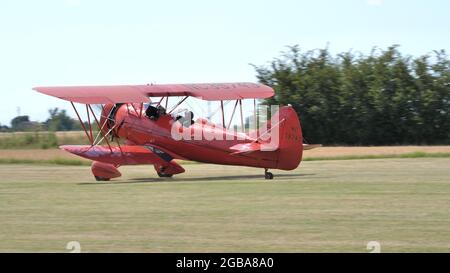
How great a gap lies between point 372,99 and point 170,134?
22238 mm

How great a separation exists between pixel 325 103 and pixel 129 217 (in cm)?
3131

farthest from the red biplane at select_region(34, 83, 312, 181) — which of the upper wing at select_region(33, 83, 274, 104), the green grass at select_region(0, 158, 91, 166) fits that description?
the green grass at select_region(0, 158, 91, 166)

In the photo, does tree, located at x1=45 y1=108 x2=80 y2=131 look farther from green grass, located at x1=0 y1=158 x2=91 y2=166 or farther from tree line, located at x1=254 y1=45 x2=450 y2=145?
green grass, located at x1=0 y1=158 x2=91 y2=166

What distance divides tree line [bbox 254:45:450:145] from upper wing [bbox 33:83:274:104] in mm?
17613

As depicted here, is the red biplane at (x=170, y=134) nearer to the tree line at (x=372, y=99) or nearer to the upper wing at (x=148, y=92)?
the upper wing at (x=148, y=92)

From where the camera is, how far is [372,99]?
145 ft

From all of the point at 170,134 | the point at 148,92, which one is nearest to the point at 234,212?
the point at 170,134

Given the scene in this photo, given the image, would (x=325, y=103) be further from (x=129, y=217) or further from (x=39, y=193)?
(x=129, y=217)

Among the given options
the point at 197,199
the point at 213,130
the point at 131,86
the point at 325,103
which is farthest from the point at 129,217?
the point at 325,103

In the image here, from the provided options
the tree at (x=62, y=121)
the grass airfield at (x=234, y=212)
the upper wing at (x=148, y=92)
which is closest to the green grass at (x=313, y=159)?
the upper wing at (x=148, y=92)

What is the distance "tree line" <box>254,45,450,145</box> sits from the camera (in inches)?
1693

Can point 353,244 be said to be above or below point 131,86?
below

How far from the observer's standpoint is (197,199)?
17.0m

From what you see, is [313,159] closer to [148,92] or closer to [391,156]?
[391,156]
